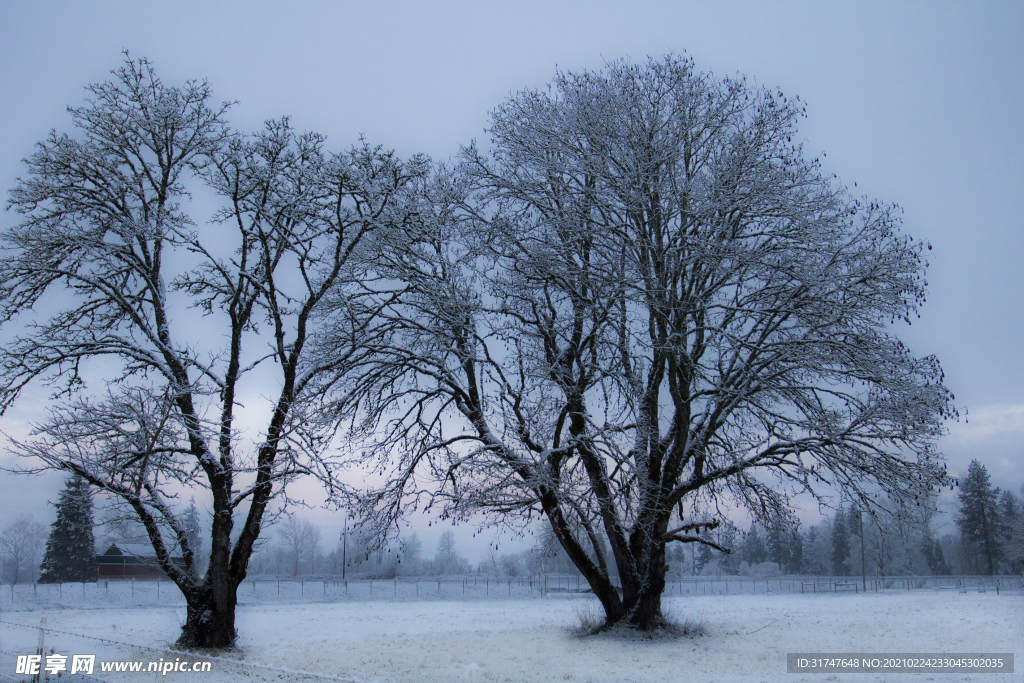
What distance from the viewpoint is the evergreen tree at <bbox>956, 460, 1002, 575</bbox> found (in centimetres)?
4291

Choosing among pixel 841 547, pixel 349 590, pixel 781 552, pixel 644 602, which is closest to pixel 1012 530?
pixel 841 547

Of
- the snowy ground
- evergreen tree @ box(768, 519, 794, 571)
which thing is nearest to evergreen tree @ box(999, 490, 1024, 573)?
evergreen tree @ box(768, 519, 794, 571)

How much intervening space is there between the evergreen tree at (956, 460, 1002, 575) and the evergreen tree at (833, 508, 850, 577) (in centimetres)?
3184

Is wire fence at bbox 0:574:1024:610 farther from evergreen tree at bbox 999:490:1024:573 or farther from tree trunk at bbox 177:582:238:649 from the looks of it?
tree trunk at bbox 177:582:238:649

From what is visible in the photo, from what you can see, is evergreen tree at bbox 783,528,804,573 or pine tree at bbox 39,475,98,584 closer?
pine tree at bbox 39,475,98,584

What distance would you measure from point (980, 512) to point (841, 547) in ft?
126

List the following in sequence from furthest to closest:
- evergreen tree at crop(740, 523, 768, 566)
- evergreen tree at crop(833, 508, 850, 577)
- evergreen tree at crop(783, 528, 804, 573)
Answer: evergreen tree at crop(740, 523, 768, 566)
evergreen tree at crop(783, 528, 804, 573)
evergreen tree at crop(833, 508, 850, 577)

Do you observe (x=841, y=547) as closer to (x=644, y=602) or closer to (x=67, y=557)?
(x=644, y=602)

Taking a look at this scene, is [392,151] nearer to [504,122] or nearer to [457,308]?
[504,122]

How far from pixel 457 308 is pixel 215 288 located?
19.0 ft

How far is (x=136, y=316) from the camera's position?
13.4m

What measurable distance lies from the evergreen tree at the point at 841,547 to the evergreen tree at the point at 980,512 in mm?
31837

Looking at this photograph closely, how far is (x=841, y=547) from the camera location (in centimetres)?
7762

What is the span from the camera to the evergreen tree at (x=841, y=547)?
76.9 meters
